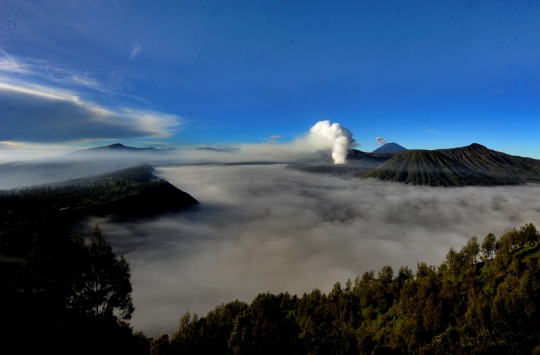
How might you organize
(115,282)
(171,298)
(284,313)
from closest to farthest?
1. (115,282)
2. (284,313)
3. (171,298)

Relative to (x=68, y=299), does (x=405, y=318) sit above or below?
below

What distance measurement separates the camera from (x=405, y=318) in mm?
57375

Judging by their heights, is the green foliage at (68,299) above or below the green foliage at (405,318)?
above

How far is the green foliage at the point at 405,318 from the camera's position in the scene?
4072 cm

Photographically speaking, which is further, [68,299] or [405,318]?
[405,318]

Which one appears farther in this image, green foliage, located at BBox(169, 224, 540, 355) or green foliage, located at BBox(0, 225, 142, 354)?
green foliage, located at BBox(169, 224, 540, 355)

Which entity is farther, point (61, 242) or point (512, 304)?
point (512, 304)

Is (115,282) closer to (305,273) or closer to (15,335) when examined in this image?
(15,335)

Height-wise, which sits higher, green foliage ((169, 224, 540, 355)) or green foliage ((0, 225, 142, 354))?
green foliage ((0, 225, 142, 354))

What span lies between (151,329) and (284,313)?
7296 centimetres

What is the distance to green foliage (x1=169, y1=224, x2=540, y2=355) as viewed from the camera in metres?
40.7

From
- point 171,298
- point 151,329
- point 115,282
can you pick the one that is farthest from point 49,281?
point 171,298

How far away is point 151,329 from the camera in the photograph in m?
109

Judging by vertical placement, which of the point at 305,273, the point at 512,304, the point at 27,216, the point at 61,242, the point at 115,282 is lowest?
the point at 305,273
